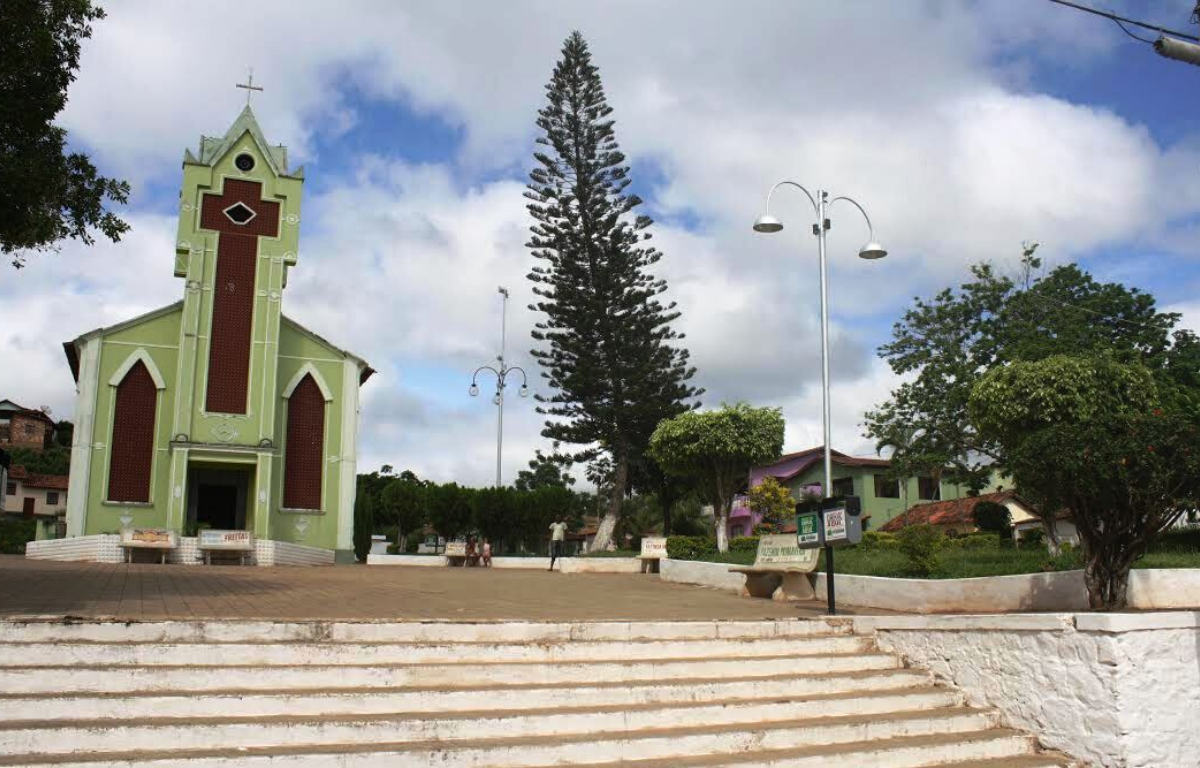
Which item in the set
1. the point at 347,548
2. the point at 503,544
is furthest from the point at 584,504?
the point at 347,548

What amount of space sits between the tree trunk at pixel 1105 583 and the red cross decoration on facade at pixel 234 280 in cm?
2167

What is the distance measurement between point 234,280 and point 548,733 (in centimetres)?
2284

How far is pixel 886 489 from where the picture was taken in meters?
44.2

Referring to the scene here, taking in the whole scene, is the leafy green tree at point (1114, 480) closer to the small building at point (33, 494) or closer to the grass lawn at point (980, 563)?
the grass lawn at point (980, 563)

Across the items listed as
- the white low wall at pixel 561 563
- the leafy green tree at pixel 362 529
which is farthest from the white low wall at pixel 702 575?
the leafy green tree at pixel 362 529

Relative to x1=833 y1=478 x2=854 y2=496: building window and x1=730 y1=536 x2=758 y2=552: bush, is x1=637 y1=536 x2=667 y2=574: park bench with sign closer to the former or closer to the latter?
x1=730 y1=536 x2=758 y2=552: bush

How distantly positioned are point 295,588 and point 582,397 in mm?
21798

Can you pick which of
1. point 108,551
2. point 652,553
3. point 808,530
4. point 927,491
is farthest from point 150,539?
point 927,491

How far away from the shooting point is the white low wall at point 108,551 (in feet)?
73.9

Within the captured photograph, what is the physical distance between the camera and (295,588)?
12406 millimetres

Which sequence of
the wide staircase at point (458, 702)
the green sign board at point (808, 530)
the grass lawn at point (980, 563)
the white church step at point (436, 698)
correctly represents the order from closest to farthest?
1. the wide staircase at point (458, 702)
2. the white church step at point (436, 698)
3. the green sign board at point (808, 530)
4. the grass lawn at point (980, 563)

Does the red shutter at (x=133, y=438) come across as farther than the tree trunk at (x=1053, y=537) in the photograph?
Yes

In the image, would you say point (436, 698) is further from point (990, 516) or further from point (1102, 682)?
point (990, 516)

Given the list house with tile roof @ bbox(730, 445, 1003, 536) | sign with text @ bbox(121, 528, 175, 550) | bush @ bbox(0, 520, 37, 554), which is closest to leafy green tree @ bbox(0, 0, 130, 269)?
sign with text @ bbox(121, 528, 175, 550)
